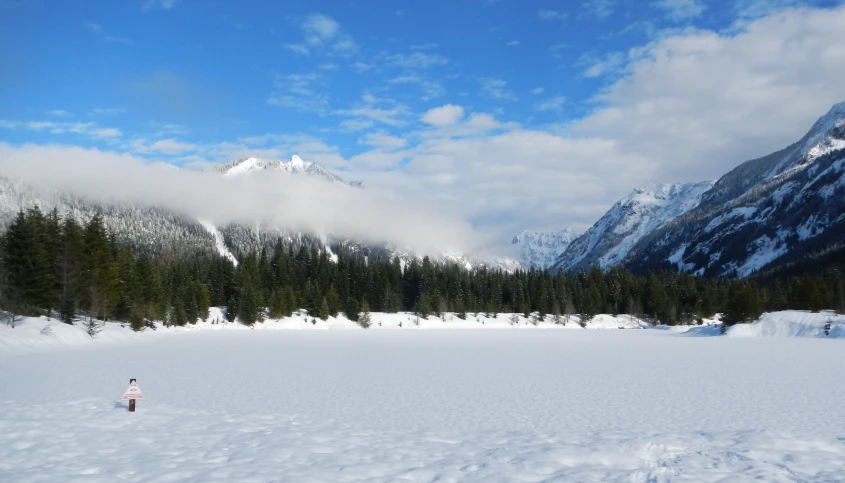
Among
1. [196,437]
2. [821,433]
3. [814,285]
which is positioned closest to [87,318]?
[196,437]

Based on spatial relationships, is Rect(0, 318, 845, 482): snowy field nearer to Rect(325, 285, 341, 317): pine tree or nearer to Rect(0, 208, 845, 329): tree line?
Rect(0, 208, 845, 329): tree line

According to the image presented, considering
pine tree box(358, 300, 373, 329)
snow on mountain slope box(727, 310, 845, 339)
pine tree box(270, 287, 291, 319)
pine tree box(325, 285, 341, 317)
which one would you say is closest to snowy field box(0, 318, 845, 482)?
snow on mountain slope box(727, 310, 845, 339)

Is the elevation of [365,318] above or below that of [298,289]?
below

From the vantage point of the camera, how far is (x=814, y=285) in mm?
91312

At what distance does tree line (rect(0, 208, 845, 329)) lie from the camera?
4816cm

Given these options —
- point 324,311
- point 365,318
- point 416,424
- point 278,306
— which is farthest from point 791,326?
Result: point 278,306

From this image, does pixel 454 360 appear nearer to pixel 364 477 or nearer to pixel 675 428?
pixel 675 428

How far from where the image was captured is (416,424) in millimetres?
14594

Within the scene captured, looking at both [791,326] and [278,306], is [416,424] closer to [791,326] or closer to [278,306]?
[791,326]

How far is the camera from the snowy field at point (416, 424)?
987cm

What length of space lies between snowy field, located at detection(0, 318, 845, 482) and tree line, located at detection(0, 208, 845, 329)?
22365mm

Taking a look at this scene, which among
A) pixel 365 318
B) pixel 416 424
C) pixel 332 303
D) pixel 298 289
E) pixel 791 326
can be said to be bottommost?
pixel 791 326

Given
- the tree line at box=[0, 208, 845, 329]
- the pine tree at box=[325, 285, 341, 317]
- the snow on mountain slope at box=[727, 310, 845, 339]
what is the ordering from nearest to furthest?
the tree line at box=[0, 208, 845, 329], the snow on mountain slope at box=[727, 310, 845, 339], the pine tree at box=[325, 285, 341, 317]

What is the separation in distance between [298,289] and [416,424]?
98.3 m
